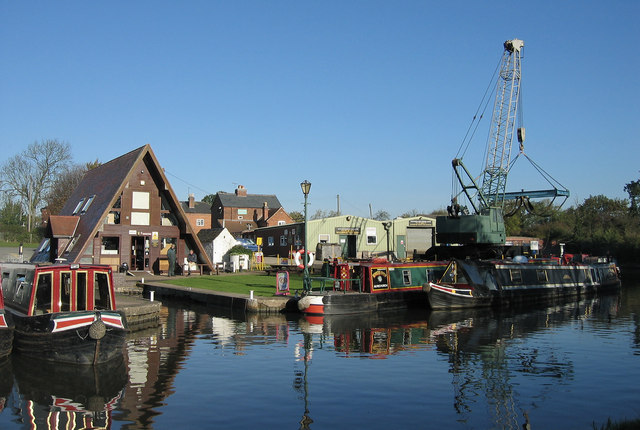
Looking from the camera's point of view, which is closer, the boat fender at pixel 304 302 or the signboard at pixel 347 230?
the boat fender at pixel 304 302

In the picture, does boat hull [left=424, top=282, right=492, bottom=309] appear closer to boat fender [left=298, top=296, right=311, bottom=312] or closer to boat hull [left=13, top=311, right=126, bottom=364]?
boat fender [left=298, top=296, right=311, bottom=312]

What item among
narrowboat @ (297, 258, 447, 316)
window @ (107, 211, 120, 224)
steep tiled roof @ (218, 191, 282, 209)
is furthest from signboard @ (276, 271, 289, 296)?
steep tiled roof @ (218, 191, 282, 209)

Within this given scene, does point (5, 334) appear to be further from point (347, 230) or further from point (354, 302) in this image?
point (347, 230)

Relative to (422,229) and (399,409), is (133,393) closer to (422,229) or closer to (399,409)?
(399,409)

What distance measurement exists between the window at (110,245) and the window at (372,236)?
2679cm

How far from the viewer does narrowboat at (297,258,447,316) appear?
2309 cm

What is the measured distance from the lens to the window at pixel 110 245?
114 ft

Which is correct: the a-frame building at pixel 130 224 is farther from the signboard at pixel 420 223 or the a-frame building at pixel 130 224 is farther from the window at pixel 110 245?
the signboard at pixel 420 223

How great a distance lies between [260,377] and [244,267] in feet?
91.8

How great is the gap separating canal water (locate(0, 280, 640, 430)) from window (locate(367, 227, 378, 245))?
34.4 m

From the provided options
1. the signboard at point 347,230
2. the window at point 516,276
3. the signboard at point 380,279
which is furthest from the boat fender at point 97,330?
the signboard at point 347,230

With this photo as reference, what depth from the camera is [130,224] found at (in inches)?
1384

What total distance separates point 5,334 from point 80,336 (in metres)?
2.60

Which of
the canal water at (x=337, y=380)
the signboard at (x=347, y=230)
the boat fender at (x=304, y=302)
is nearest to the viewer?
the canal water at (x=337, y=380)
